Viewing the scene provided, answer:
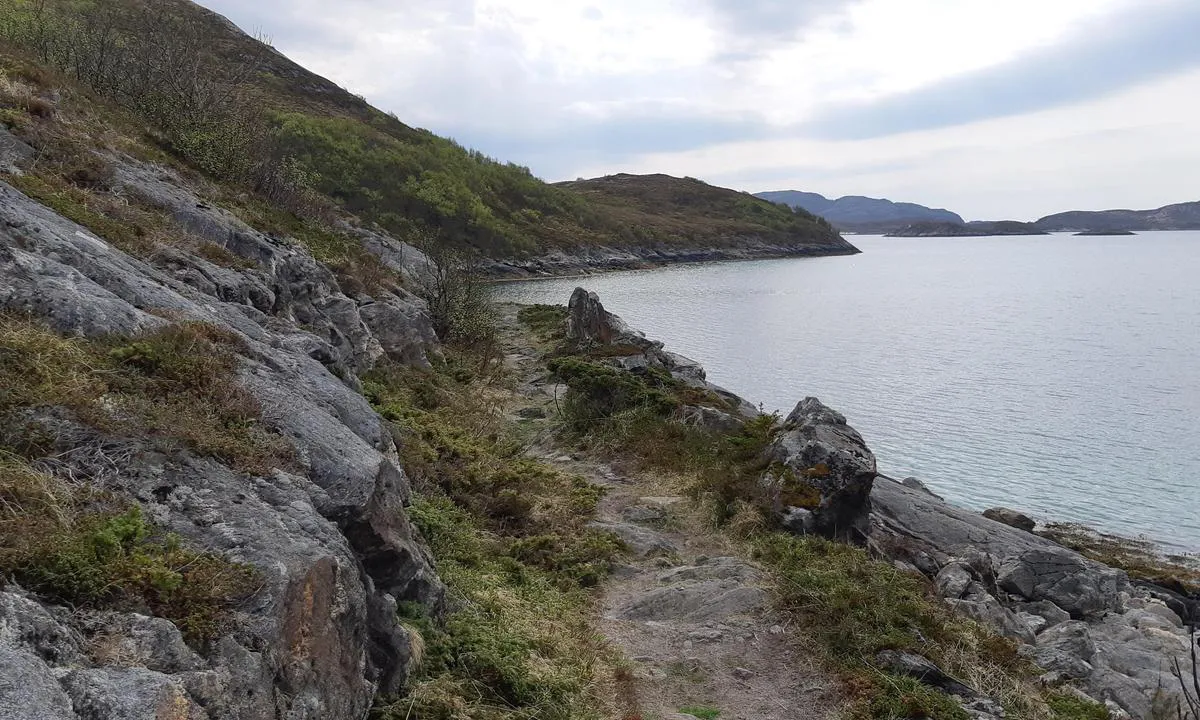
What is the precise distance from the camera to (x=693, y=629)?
30.0 feet

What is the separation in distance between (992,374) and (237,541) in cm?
3727

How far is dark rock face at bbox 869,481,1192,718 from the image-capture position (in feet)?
33.5

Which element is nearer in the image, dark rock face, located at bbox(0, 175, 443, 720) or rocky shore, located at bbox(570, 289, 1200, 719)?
dark rock face, located at bbox(0, 175, 443, 720)

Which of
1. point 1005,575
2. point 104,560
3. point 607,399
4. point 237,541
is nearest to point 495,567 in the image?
point 237,541

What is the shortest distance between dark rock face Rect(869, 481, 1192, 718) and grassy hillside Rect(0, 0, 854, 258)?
17.1 m

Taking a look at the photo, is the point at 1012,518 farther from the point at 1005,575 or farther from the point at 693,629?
the point at 693,629

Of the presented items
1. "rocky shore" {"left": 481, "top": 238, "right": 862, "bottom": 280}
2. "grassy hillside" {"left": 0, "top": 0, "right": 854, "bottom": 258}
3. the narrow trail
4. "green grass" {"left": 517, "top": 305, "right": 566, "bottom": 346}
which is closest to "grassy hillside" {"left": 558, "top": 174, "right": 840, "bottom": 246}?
"grassy hillside" {"left": 0, "top": 0, "right": 854, "bottom": 258}

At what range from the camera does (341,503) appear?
6.13 metres

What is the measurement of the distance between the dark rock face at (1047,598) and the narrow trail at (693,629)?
3.43m

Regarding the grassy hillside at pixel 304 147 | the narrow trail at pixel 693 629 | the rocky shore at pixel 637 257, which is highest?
the grassy hillside at pixel 304 147

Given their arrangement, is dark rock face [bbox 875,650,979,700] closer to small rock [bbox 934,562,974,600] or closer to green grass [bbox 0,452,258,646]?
small rock [bbox 934,562,974,600]

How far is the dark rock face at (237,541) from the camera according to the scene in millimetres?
3557

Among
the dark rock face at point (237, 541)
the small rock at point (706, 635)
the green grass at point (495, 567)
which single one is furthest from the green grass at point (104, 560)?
the small rock at point (706, 635)

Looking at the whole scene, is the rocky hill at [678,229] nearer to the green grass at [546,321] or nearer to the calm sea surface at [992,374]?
the calm sea surface at [992,374]
